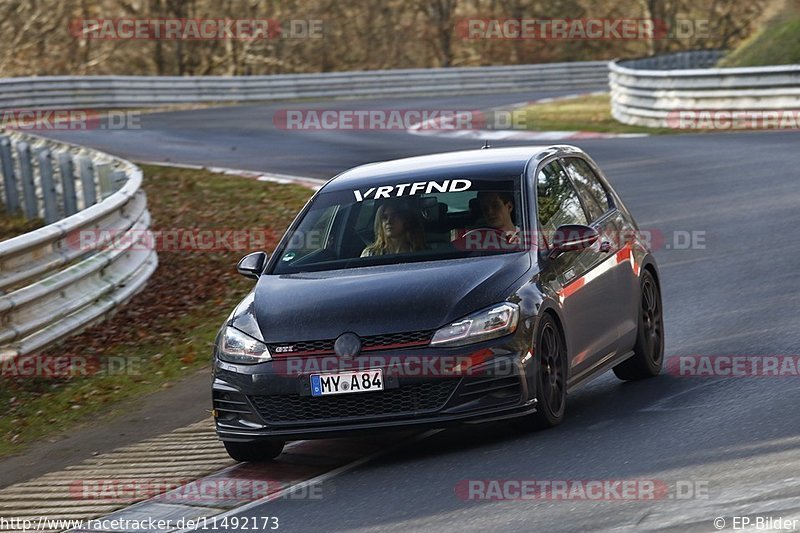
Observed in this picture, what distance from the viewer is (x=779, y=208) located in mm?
16875

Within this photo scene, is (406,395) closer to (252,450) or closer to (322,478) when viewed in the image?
(322,478)

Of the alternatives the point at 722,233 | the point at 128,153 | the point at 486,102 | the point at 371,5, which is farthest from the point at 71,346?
the point at 371,5

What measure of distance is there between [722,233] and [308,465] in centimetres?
826

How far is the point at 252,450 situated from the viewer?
8.55 meters

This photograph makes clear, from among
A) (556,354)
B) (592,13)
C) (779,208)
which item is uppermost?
(556,354)

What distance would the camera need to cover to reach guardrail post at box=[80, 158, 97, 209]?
18.9 m

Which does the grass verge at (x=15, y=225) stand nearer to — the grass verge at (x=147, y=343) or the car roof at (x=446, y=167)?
the grass verge at (x=147, y=343)

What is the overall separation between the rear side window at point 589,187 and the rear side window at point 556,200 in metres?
0.13

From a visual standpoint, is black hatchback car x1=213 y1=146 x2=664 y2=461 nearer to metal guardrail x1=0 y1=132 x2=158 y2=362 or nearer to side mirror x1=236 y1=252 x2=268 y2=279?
side mirror x1=236 y1=252 x2=268 y2=279

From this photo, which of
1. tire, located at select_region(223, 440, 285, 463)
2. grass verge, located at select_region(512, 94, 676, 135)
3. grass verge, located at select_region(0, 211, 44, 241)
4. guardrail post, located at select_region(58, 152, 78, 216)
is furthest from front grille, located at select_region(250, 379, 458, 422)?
grass verge, located at select_region(512, 94, 676, 135)

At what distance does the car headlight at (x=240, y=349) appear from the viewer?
323 inches

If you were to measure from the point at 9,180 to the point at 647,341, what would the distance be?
14861mm

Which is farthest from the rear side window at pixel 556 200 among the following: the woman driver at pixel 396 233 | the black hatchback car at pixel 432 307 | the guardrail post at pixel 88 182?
the guardrail post at pixel 88 182

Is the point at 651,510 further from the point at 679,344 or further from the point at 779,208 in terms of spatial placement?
the point at 779,208
